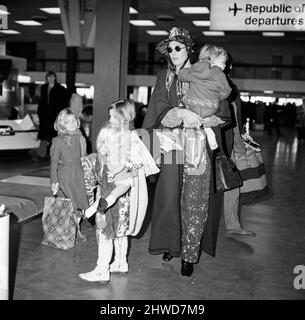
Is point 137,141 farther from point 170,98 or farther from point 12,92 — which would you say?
point 12,92

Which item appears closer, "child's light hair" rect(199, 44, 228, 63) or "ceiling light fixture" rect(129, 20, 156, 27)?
"child's light hair" rect(199, 44, 228, 63)

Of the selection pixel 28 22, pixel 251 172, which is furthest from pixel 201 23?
pixel 251 172

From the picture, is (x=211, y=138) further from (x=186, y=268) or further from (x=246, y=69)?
(x=246, y=69)

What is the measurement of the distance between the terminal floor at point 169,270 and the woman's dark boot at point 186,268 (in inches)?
1.6

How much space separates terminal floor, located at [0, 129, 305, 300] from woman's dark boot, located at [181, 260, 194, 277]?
0.04 metres

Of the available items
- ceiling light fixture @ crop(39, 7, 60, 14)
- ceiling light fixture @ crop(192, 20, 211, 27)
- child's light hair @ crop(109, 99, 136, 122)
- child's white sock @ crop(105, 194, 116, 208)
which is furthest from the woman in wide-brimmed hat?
ceiling light fixture @ crop(192, 20, 211, 27)

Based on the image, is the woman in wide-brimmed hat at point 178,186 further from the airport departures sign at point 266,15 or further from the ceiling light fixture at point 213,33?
the ceiling light fixture at point 213,33

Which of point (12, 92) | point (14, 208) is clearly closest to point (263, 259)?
point (14, 208)

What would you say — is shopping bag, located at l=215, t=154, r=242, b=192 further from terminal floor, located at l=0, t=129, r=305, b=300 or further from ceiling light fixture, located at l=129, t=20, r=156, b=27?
ceiling light fixture, located at l=129, t=20, r=156, b=27

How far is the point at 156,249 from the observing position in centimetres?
325

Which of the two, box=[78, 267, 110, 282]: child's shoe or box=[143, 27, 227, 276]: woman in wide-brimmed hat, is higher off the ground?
box=[143, 27, 227, 276]: woman in wide-brimmed hat

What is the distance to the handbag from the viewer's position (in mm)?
3205

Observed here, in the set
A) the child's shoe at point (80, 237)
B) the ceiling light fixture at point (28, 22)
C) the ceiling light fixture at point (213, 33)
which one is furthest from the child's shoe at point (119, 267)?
the ceiling light fixture at point (213, 33)

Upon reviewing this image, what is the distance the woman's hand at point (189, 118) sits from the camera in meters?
Answer: 3.01
